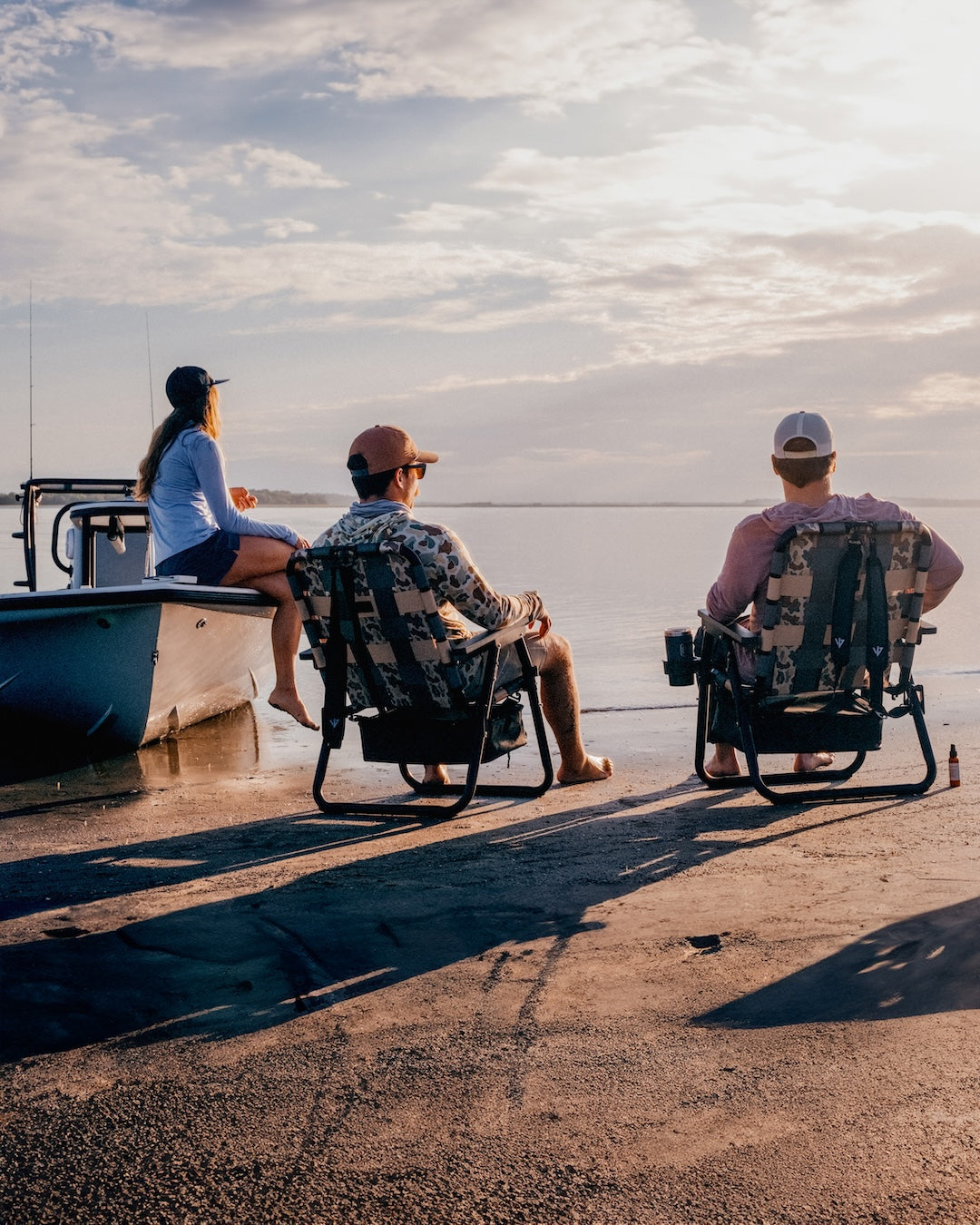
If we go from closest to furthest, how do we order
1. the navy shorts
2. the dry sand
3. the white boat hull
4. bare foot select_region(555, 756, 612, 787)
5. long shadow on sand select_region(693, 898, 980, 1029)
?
the dry sand
long shadow on sand select_region(693, 898, 980, 1029)
bare foot select_region(555, 756, 612, 787)
the white boat hull
the navy shorts

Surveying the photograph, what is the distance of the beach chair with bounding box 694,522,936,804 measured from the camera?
5133 millimetres

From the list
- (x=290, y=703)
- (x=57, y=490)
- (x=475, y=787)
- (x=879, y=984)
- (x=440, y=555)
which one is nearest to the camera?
(x=879, y=984)

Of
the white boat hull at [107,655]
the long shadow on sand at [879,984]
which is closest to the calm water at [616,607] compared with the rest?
the white boat hull at [107,655]

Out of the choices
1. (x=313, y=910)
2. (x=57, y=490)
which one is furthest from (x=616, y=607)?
(x=313, y=910)

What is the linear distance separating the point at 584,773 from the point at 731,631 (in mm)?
1283

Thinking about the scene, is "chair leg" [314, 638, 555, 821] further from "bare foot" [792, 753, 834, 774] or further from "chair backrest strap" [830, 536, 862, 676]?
"chair backrest strap" [830, 536, 862, 676]

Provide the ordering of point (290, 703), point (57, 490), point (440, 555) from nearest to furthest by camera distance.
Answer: point (440, 555), point (290, 703), point (57, 490)

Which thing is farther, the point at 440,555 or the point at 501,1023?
the point at 440,555

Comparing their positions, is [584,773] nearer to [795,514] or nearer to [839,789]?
[839,789]

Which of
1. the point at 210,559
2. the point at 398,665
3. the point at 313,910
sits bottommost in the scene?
the point at 313,910

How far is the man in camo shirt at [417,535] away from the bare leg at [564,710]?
0.12m

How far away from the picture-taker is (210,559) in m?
7.13

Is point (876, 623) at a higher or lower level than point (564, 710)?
higher

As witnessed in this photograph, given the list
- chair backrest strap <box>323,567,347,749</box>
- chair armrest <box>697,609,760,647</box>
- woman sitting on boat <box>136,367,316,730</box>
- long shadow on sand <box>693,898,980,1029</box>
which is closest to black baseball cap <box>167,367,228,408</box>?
woman sitting on boat <box>136,367,316,730</box>
